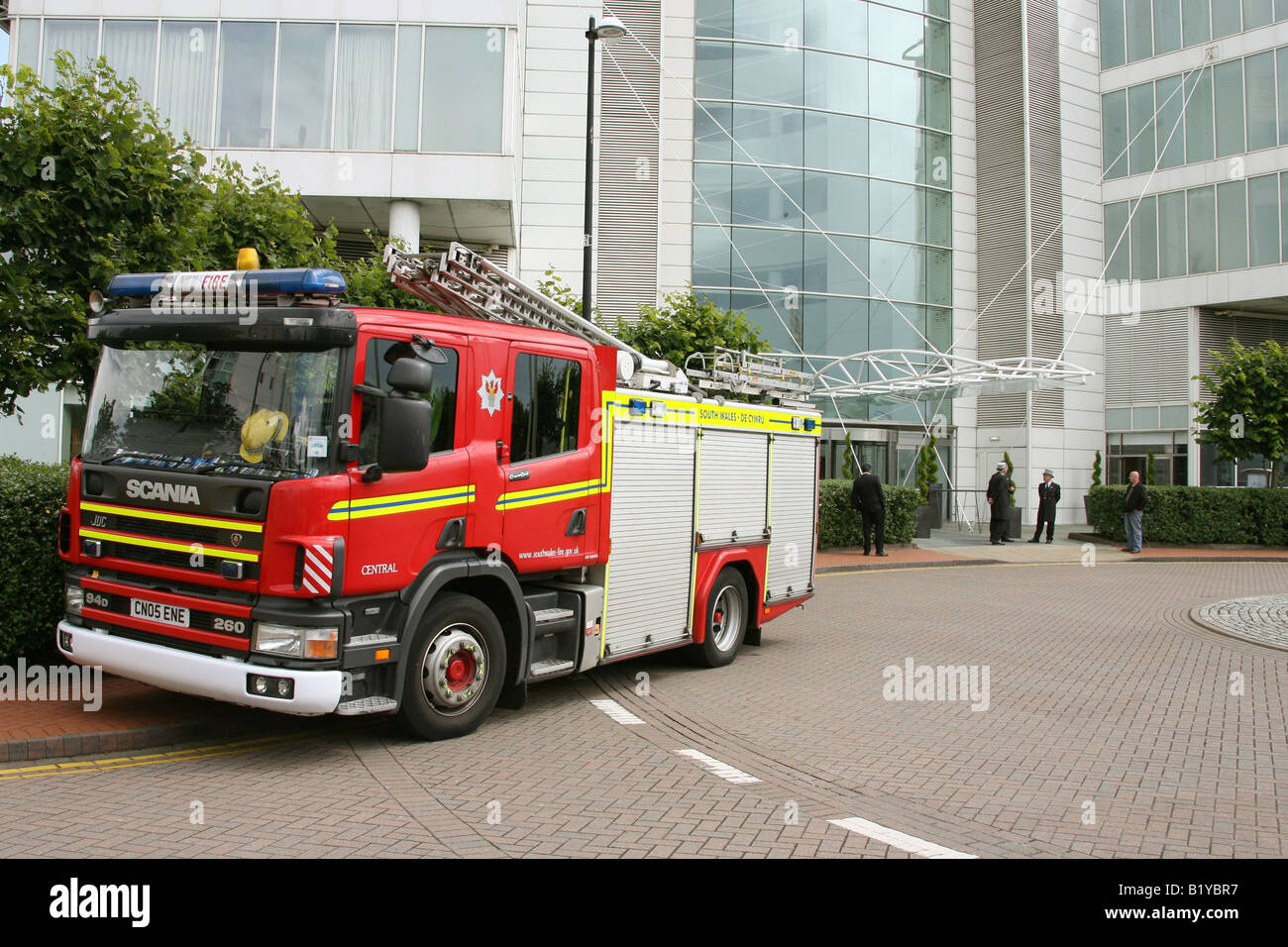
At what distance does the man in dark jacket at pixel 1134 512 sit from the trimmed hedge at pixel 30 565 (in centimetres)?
2260

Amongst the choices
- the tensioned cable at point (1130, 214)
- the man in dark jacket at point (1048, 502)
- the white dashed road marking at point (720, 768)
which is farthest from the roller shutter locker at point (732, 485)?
the tensioned cable at point (1130, 214)

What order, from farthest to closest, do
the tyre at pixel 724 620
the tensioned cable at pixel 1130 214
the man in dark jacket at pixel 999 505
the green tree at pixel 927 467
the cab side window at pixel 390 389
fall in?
the tensioned cable at pixel 1130 214 < the green tree at pixel 927 467 < the man in dark jacket at pixel 999 505 < the tyre at pixel 724 620 < the cab side window at pixel 390 389

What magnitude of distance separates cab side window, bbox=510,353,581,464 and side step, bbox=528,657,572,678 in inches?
58.1

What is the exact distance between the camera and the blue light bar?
5719mm

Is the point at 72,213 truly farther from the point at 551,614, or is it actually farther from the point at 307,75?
the point at 307,75

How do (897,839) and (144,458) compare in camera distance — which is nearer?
(897,839)

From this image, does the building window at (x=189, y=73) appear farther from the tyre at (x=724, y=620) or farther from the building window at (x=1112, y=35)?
the building window at (x=1112, y=35)

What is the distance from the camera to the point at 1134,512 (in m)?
23.7

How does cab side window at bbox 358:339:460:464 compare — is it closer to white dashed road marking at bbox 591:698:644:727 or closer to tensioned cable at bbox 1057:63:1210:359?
white dashed road marking at bbox 591:698:644:727

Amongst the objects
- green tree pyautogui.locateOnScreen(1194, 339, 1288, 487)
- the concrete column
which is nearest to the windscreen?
the concrete column

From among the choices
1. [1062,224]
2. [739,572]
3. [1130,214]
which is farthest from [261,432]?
[1130,214]

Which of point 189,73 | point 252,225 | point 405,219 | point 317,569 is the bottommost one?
point 317,569

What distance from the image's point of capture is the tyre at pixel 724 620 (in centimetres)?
921

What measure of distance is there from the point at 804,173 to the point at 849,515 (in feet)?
43.1
